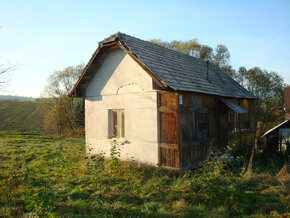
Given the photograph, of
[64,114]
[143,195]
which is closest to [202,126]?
[143,195]

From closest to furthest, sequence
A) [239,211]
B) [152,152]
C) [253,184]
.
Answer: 1. [239,211]
2. [253,184]
3. [152,152]

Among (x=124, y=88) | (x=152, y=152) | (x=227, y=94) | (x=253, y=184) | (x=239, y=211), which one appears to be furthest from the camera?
(x=227, y=94)

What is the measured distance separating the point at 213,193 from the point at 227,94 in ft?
22.1

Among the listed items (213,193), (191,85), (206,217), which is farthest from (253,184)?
(191,85)

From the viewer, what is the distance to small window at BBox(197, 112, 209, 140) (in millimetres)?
9148

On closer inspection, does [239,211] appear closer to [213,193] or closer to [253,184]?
[213,193]

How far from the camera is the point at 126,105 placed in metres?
9.42

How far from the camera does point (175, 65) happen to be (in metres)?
10.4

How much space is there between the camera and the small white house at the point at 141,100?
816 cm

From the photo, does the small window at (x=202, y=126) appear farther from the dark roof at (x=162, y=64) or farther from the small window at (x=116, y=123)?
the small window at (x=116, y=123)

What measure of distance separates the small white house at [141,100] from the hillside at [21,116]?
17.7m

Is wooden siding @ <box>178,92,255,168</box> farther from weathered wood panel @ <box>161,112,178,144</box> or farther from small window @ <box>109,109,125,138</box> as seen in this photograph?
small window @ <box>109,109,125,138</box>

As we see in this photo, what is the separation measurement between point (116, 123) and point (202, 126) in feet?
12.1

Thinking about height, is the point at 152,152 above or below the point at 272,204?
above
